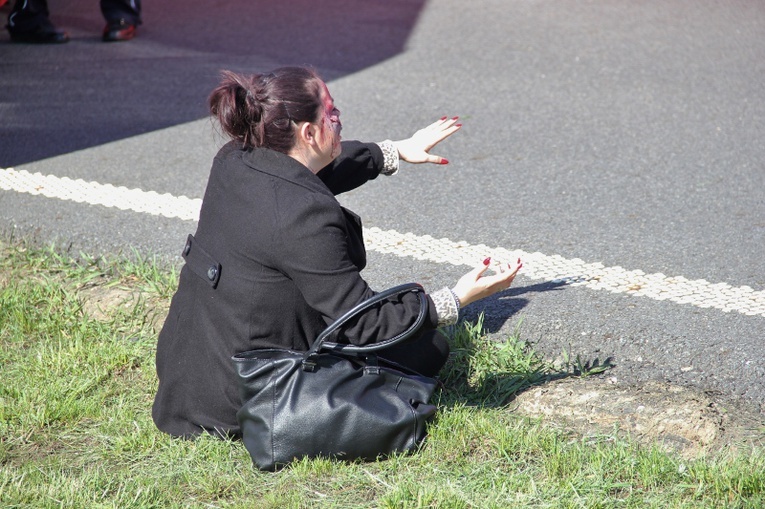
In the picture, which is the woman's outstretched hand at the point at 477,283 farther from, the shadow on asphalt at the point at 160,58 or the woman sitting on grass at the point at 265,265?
the shadow on asphalt at the point at 160,58

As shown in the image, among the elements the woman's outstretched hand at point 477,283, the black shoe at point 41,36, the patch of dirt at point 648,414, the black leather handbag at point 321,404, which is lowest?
the black shoe at point 41,36

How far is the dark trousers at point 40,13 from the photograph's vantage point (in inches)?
292

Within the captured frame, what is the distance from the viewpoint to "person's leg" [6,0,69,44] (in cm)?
743

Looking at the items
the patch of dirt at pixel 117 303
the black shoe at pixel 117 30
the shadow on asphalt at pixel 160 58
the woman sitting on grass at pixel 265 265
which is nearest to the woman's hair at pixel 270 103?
the woman sitting on grass at pixel 265 265

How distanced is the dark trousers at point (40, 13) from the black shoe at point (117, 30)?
0.11ft

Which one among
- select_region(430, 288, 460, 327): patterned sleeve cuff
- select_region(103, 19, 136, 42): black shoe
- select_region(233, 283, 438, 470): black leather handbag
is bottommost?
select_region(103, 19, 136, 42): black shoe

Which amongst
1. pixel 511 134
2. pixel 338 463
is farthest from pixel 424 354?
pixel 511 134

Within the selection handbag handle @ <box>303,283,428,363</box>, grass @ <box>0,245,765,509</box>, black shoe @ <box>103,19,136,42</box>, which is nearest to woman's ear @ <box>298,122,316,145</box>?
handbag handle @ <box>303,283,428,363</box>

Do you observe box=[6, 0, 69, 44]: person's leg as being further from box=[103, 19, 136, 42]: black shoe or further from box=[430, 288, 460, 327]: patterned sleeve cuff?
box=[430, 288, 460, 327]: patterned sleeve cuff

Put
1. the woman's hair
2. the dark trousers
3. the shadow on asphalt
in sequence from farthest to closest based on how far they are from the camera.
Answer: the dark trousers → the shadow on asphalt → the woman's hair

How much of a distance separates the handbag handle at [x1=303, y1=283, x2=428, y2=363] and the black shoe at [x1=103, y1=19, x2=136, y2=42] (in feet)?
18.9

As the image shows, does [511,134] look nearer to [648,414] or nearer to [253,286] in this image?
[648,414]

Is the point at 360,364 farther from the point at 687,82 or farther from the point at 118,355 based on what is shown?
the point at 687,82

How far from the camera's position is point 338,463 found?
2623mm
